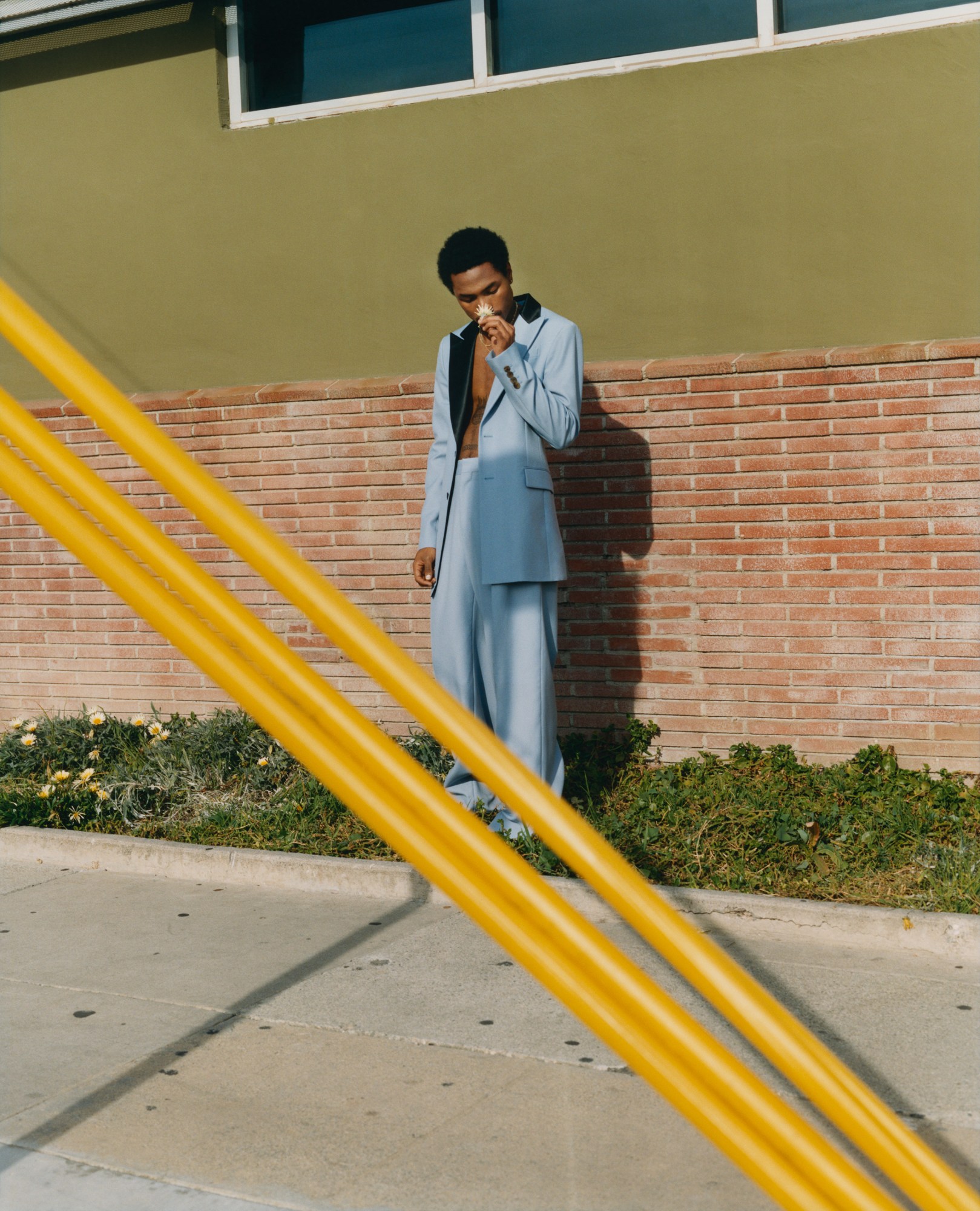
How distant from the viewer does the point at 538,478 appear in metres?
5.18

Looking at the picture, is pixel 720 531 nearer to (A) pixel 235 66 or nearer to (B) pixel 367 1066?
(B) pixel 367 1066

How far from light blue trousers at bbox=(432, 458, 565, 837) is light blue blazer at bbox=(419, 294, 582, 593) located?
0.24ft

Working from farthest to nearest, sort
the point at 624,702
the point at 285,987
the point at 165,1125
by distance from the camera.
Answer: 1. the point at 624,702
2. the point at 285,987
3. the point at 165,1125

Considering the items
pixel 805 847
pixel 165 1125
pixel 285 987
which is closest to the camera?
pixel 165 1125

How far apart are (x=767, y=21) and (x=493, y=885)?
17.8 ft

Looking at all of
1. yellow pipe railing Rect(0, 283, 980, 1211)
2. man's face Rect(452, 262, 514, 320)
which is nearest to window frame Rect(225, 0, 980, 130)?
man's face Rect(452, 262, 514, 320)

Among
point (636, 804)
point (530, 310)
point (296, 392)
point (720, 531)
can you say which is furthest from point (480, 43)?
point (636, 804)

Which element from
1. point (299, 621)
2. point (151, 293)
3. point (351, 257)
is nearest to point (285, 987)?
point (299, 621)

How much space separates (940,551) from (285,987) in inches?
136

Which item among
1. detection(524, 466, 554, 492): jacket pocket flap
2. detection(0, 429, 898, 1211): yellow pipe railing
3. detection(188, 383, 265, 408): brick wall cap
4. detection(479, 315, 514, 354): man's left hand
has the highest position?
detection(188, 383, 265, 408): brick wall cap

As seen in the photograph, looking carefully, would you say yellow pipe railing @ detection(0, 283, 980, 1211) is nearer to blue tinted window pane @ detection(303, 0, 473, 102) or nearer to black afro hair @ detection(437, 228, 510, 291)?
black afro hair @ detection(437, 228, 510, 291)

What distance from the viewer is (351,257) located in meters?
6.83

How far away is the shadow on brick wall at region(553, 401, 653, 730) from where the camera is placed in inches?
245

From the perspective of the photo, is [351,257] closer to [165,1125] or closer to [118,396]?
[165,1125]
